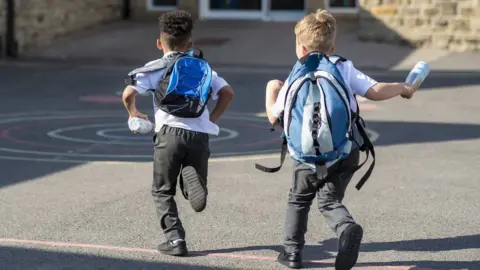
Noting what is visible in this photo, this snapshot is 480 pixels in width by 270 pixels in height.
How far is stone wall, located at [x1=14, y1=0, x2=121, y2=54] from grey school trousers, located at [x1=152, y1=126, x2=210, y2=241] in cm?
1551

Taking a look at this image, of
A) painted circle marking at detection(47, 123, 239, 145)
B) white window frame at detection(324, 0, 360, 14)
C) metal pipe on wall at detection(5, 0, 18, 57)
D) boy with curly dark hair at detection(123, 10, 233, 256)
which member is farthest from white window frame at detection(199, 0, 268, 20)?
boy with curly dark hair at detection(123, 10, 233, 256)

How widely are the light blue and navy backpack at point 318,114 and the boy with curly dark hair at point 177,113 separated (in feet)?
2.25

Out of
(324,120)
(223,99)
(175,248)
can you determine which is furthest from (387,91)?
(175,248)

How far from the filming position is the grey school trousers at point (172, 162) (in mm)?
6090

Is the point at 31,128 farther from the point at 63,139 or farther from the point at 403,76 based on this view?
the point at 403,76

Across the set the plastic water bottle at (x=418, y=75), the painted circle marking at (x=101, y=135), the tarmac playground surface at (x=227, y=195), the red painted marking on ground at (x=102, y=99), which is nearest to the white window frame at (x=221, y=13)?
the red painted marking on ground at (x=102, y=99)

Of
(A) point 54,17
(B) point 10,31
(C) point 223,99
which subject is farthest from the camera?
(A) point 54,17

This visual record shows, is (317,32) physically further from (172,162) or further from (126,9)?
(126,9)

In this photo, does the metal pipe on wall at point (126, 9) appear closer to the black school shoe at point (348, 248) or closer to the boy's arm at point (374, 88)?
the boy's arm at point (374, 88)

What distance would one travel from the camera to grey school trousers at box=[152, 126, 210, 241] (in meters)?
6.09

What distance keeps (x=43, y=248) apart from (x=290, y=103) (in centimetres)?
196

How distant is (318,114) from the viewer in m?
5.51

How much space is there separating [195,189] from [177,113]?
1.58 ft

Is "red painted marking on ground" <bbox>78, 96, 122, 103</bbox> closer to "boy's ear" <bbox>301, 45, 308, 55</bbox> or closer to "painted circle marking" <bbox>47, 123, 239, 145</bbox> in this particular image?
"painted circle marking" <bbox>47, 123, 239, 145</bbox>
